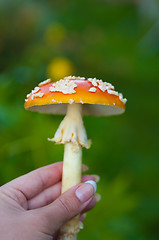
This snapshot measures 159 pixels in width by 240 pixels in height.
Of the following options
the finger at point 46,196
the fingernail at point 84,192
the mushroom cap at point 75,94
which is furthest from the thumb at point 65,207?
the mushroom cap at point 75,94

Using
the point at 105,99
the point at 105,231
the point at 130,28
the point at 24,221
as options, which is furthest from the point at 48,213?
the point at 130,28

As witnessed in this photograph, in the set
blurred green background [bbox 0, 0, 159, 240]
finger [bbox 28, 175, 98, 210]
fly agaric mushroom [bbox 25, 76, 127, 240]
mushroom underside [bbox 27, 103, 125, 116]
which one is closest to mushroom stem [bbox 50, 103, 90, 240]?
fly agaric mushroom [bbox 25, 76, 127, 240]

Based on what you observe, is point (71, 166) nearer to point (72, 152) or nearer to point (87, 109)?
point (72, 152)

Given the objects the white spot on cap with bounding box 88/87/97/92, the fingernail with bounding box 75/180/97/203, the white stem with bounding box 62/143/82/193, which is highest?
the white spot on cap with bounding box 88/87/97/92

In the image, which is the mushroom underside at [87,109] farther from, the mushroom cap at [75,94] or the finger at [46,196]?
the finger at [46,196]

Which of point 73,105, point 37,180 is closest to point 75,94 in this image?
point 73,105

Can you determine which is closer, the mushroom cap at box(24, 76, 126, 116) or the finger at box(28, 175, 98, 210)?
the mushroom cap at box(24, 76, 126, 116)

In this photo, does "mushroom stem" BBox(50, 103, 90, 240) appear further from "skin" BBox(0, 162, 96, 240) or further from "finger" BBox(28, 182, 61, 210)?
"finger" BBox(28, 182, 61, 210)
